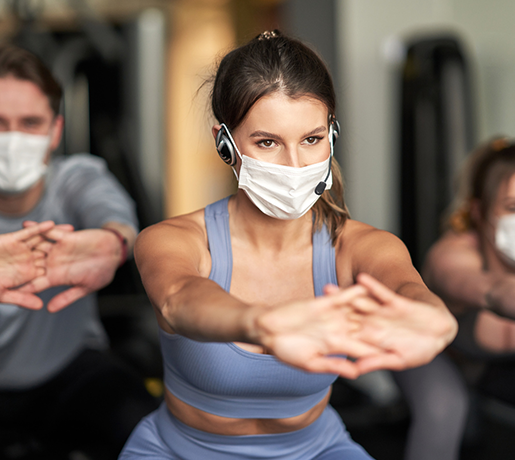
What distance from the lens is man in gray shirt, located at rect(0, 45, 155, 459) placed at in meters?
1.38

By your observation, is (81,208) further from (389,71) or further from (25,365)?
(389,71)

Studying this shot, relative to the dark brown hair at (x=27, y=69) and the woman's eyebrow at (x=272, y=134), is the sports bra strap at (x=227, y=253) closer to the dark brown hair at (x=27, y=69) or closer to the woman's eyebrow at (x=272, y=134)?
the woman's eyebrow at (x=272, y=134)

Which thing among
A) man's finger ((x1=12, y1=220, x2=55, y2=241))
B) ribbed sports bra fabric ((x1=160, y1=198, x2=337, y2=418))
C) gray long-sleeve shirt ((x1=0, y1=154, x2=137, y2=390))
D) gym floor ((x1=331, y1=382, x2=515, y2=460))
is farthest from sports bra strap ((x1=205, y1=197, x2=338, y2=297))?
gym floor ((x1=331, y1=382, x2=515, y2=460))

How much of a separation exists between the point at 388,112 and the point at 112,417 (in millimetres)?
1916

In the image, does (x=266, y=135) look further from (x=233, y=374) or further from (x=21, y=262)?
(x=21, y=262)

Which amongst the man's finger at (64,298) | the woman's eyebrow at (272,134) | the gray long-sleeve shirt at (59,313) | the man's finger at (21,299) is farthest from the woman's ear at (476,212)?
the man's finger at (21,299)

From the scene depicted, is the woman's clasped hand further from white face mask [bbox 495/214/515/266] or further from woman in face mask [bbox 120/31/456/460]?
white face mask [bbox 495/214/515/266]

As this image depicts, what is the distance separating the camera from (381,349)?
2.38ft

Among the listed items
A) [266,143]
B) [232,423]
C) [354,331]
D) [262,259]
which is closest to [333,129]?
[266,143]

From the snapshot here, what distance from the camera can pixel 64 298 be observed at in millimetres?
1203

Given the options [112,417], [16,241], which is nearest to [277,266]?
[16,241]

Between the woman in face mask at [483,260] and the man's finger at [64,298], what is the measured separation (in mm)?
998

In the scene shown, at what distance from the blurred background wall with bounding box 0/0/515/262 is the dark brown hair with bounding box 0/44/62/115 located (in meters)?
0.38

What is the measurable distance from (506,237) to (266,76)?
92 centimetres
